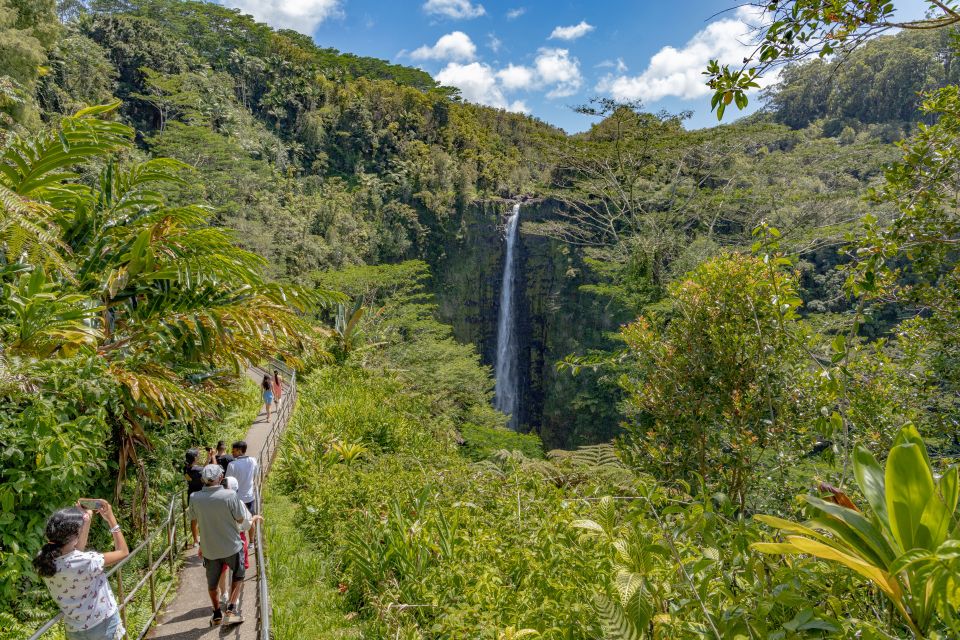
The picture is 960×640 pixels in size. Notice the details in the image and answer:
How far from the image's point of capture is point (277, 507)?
20.9 feet

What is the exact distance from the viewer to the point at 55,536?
8.20ft

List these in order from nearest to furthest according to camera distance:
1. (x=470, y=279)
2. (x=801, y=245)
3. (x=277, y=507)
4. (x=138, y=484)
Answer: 1. (x=138, y=484)
2. (x=277, y=507)
3. (x=801, y=245)
4. (x=470, y=279)

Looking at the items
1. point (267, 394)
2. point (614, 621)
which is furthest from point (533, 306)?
point (614, 621)

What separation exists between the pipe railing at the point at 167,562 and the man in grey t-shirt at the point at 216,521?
10.0 inches

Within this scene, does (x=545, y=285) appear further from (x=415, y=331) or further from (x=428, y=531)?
(x=428, y=531)

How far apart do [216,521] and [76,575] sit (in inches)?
43.1

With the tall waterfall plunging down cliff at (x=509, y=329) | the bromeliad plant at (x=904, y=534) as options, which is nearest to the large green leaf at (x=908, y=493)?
the bromeliad plant at (x=904, y=534)

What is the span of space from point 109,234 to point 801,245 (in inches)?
555

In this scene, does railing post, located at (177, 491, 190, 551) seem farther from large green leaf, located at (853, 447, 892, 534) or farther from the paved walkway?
large green leaf, located at (853, 447, 892, 534)

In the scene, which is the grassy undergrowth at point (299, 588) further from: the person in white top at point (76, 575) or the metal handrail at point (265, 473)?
the person in white top at point (76, 575)

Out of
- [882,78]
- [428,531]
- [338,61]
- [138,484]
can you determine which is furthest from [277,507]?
[882,78]

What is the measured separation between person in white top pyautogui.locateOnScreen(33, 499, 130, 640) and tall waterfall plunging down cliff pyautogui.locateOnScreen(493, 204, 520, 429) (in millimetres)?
27855

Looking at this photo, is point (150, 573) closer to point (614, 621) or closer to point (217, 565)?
point (217, 565)

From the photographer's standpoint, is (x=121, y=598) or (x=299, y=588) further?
(x=299, y=588)
